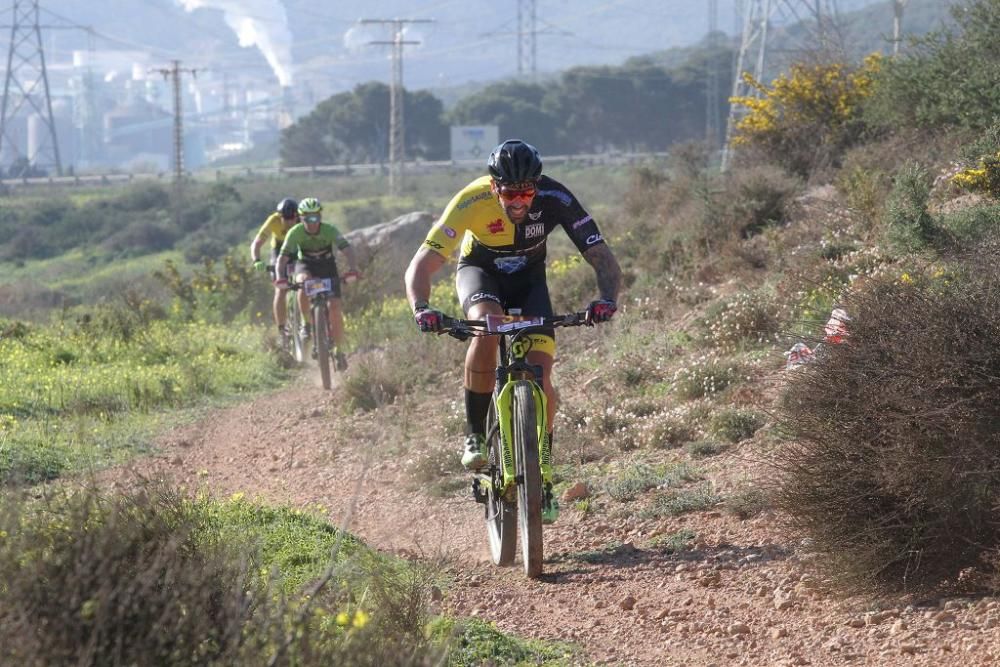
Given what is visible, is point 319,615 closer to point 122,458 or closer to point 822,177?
point 122,458

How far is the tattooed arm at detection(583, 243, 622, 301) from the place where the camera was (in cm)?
701

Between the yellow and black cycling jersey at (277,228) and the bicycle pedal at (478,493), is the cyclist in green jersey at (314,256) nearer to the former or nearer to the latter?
the yellow and black cycling jersey at (277,228)

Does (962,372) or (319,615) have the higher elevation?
(962,372)

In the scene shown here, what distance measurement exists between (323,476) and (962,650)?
586 cm

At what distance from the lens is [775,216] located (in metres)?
15.5

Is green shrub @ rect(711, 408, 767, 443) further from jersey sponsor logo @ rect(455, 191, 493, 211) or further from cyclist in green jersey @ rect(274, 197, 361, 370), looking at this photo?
cyclist in green jersey @ rect(274, 197, 361, 370)

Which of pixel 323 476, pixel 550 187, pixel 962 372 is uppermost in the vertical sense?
pixel 550 187

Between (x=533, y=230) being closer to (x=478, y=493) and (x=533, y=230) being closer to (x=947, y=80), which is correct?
(x=478, y=493)

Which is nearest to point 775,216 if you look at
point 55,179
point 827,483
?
point 827,483

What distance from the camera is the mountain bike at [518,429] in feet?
20.7

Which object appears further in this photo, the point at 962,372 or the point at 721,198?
the point at 721,198

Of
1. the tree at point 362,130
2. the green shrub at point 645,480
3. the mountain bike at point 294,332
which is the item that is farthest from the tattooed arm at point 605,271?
the tree at point 362,130

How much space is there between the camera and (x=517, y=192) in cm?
682

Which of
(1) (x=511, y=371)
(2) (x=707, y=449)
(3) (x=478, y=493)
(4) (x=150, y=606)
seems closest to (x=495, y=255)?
(1) (x=511, y=371)
